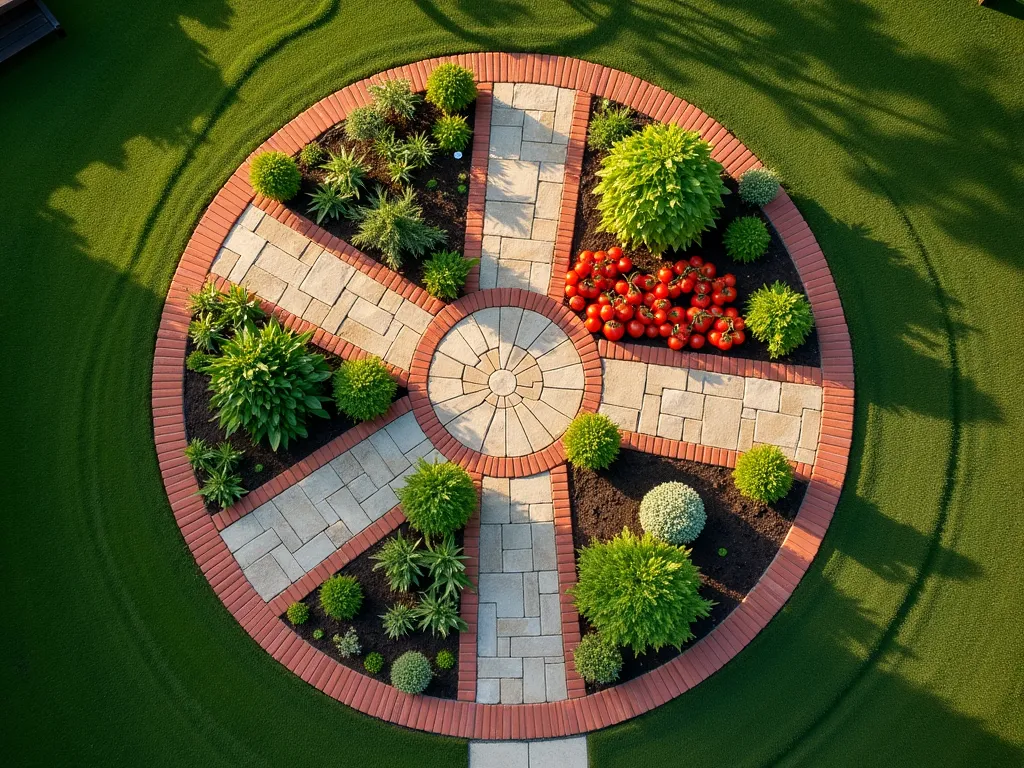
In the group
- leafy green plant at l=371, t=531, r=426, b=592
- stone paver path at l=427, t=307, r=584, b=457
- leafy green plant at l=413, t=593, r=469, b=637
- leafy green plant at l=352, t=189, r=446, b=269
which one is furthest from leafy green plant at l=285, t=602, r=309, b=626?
leafy green plant at l=352, t=189, r=446, b=269

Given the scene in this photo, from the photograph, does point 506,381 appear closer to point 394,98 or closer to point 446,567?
point 446,567

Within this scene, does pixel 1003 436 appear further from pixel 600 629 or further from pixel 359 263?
pixel 359 263

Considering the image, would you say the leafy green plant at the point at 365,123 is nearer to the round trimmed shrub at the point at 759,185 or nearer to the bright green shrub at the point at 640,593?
the round trimmed shrub at the point at 759,185

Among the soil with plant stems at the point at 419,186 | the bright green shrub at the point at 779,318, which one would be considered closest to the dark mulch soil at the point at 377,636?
the soil with plant stems at the point at 419,186

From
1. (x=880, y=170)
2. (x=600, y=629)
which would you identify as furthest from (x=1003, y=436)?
(x=600, y=629)

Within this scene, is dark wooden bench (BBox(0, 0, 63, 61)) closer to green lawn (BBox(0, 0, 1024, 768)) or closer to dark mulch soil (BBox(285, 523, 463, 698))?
green lawn (BBox(0, 0, 1024, 768))

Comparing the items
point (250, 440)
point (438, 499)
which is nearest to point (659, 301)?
point (438, 499)
